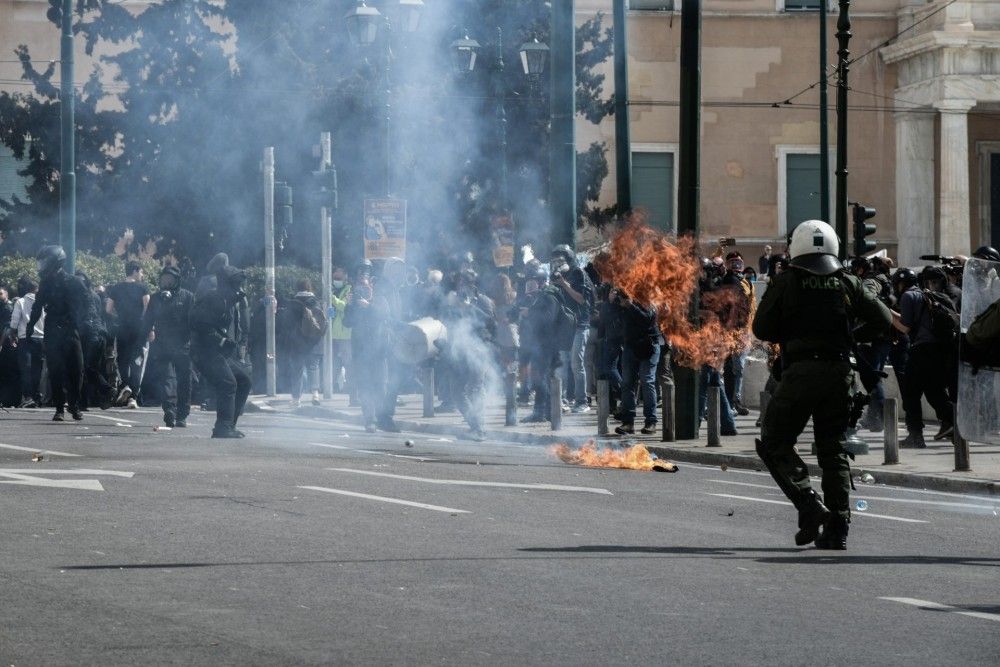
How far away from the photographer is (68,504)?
12.4 m

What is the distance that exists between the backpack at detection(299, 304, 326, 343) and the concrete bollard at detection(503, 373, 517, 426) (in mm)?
5806

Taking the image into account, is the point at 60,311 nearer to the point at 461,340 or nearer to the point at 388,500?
the point at 461,340

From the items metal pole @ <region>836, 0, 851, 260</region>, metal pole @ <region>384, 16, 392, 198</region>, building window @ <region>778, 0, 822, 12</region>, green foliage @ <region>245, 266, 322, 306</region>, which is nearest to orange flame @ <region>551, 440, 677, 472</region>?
metal pole @ <region>836, 0, 851, 260</region>

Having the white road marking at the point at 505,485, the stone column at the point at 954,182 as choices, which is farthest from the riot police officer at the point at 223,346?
the stone column at the point at 954,182

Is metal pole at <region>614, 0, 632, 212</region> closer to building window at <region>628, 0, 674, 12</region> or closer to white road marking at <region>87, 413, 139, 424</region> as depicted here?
white road marking at <region>87, 413, 139, 424</region>

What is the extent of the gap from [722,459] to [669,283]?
8.51ft

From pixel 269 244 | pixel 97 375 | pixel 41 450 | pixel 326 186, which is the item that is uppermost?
pixel 326 186

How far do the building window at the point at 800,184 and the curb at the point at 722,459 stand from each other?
928 inches

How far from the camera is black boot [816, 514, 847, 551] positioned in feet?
36.7

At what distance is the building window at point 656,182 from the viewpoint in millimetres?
46344

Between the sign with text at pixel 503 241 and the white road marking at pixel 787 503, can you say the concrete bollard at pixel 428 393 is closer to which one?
the sign with text at pixel 503 241

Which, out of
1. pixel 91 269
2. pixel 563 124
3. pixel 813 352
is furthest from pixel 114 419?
pixel 813 352

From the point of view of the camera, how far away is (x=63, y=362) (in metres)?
22.7

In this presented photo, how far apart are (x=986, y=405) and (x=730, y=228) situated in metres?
35.3
